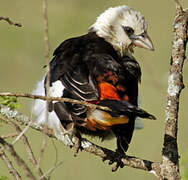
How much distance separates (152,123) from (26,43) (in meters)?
2.42

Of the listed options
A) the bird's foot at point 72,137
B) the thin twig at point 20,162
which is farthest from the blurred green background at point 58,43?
the thin twig at point 20,162

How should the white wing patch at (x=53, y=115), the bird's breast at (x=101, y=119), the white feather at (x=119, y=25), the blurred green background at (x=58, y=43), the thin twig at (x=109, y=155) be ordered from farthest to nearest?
the blurred green background at (x=58, y=43), the white feather at (x=119, y=25), the white wing patch at (x=53, y=115), the bird's breast at (x=101, y=119), the thin twig at (x=109, y=155)

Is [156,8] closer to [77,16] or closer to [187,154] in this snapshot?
[77,16]

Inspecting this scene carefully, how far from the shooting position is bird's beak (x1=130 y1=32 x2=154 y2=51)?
5.32 meters

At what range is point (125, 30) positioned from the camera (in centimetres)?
547

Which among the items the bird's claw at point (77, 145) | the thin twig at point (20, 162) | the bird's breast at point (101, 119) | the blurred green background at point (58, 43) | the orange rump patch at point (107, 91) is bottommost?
the blurred green background at point (58, 43)

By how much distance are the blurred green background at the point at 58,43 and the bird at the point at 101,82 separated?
1412mm

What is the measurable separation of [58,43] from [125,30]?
11.8ft

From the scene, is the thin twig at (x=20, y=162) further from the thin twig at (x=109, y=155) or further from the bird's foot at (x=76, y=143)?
the bird's foot at (x=76, y=143)

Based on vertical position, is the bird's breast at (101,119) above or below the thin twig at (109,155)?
above

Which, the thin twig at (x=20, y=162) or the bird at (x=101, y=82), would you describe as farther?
the bird at (x=101, y=82)

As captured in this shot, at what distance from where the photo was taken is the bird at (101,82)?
4129 millimetres

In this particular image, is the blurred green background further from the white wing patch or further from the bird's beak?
the white wing patch

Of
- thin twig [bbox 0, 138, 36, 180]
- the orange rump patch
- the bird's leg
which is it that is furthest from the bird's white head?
thin twig [bbox 0, 138, 36, 180]
